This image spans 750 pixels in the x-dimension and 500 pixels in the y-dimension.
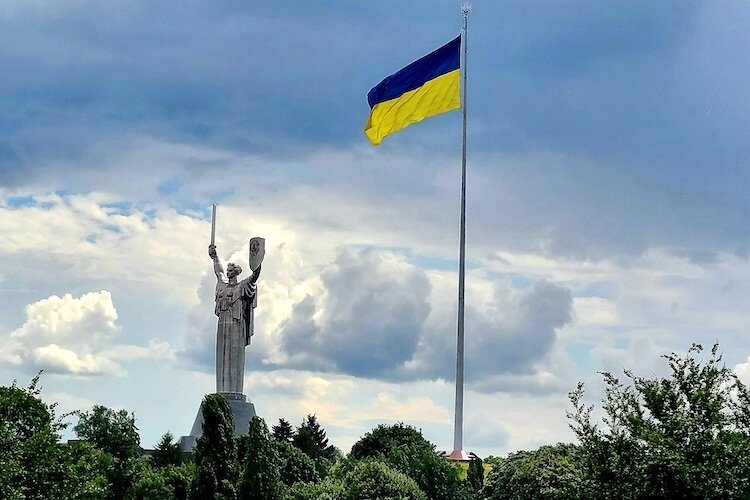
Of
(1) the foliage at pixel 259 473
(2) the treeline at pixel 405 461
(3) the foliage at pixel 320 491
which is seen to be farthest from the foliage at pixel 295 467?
(1) the foliage at pixel 259 473

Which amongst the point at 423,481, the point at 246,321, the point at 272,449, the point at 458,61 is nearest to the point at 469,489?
the point at 423,481

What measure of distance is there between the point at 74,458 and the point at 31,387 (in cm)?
248

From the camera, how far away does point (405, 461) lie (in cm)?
3628

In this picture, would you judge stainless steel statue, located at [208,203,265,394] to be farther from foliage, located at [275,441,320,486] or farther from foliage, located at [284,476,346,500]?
foliage, located at [284,476,346,500]

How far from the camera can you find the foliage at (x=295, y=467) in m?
44.7

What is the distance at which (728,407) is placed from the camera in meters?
25.9

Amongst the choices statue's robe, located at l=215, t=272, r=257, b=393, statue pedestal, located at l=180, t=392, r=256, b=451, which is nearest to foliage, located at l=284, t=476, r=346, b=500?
statue pedestal, located at l=180, t=392, r=256, b=451

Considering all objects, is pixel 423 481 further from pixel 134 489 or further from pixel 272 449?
pixel 134 489

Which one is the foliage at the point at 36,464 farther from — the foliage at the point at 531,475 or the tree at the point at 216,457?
the foliage at the point at 531,475

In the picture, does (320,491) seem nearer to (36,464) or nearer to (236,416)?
(36,464)

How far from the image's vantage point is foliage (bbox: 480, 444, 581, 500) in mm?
37844

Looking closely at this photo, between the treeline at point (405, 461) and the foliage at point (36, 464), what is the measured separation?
36 mm

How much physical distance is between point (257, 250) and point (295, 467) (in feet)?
41.1

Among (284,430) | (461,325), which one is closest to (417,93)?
(461,325)
